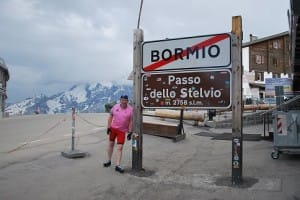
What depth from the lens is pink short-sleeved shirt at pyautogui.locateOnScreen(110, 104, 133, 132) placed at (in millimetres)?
10352

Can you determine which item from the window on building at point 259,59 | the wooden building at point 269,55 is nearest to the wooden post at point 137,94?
the wooden building at point 269,55

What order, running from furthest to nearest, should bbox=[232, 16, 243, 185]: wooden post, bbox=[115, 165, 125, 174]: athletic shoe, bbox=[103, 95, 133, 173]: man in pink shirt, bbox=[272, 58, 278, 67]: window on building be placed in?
1. bbox=[272, 58, 278, 67]: window on building
2. bbox=[103, 95, 133, 173]: man in pink shirt
3. bbox=[115, 165, 125, 174]: athletic shoe
4. bbox=[232, 16, 243, 185]: wooden post

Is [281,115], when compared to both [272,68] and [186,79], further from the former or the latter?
[272,68]

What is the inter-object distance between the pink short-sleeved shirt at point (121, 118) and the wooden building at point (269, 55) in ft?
202

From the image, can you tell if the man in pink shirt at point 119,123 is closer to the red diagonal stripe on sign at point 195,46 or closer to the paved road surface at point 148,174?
the paved road surface at point 148,174

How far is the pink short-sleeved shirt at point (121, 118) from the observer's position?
10352mm

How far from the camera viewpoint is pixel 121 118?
10367 mm

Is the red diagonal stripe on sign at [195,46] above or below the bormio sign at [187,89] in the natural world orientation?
above

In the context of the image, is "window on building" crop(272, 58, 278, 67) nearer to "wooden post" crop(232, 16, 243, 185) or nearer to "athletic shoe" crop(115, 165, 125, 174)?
"wooden post" crop(232, 16, 243, 185)

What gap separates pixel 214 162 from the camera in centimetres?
1138

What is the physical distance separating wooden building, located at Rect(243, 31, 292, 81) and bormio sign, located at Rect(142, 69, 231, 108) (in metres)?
61.7

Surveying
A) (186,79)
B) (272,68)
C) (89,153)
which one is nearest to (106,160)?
(89,153)

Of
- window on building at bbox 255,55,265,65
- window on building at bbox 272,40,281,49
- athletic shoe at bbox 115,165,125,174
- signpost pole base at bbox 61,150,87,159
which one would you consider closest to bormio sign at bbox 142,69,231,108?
athletic shoe at bbox 115,165,125,174

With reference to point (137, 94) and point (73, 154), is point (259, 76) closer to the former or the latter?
point (73, 154)
